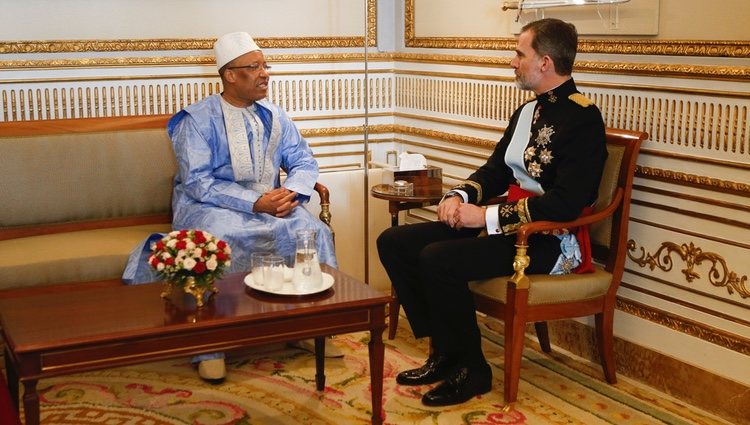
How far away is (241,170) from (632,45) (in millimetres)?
1836

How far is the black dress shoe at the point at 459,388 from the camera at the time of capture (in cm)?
393

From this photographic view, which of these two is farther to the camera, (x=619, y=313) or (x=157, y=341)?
(x=619, y=313)

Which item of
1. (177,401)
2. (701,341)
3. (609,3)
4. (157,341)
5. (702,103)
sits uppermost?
(609,3)

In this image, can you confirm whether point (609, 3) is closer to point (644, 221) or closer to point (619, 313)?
point (644, 221)

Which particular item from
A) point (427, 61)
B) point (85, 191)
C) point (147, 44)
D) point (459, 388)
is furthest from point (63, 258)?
point (427, 61)

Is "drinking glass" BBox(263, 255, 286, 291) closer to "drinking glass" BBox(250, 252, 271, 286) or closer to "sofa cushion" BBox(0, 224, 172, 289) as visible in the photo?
"drinking glass" BBox(250, 252, 271, 286)

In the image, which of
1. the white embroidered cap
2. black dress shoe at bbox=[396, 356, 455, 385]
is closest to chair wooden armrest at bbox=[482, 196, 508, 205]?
black dress shoe at bbox=[396, 356, 455, 385]

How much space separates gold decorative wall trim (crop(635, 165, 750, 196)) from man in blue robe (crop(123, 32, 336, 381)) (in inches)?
56.5

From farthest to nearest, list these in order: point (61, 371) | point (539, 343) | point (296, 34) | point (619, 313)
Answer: point (296, 34) < point (539, 343) < point (619, 313) < point (61, 371)

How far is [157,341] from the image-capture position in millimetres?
3141

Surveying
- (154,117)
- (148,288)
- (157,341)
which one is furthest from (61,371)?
(154,117)

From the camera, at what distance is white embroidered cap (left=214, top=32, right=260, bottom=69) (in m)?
4.62

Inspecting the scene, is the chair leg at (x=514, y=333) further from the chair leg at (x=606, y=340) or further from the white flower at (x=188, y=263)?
the white flower at (x=188, y=263)

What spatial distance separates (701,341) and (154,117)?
278 cm
